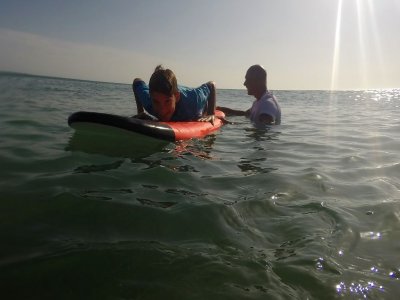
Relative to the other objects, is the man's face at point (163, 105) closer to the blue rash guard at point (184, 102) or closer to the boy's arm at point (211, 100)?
the blue rash guard at point (184, 102)

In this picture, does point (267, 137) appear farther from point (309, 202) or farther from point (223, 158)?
point (309, 202)

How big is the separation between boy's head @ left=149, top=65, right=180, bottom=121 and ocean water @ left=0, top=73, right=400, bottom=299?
1.26m

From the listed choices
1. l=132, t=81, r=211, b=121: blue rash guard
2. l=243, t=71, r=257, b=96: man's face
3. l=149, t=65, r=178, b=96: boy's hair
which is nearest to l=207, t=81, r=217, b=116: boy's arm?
l=132, t=81, r=211, b=121: blue rash guard

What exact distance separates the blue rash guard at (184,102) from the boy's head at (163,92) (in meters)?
0.27

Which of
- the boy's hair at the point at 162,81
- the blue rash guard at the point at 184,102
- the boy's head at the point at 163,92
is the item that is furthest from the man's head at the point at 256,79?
the boy's hair at the point at 162,81

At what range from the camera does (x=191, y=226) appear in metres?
2.58

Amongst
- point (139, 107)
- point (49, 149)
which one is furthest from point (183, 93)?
point (49, 149)

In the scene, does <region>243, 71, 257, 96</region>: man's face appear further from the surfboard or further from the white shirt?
the surfboard

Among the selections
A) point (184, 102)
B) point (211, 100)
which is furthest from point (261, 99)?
point (184, 102)

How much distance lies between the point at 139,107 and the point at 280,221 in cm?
504

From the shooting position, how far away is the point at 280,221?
2729mm

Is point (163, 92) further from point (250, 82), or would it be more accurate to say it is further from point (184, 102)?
point (250, 82)

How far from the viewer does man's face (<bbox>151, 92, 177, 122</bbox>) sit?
5.81 metres

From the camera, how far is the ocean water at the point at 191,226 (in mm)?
1886
